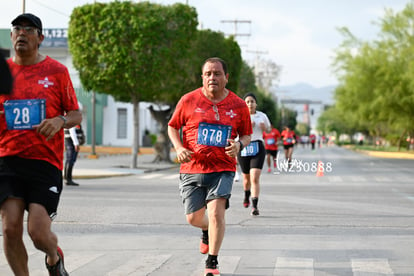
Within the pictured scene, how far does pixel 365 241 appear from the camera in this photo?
26.7ft

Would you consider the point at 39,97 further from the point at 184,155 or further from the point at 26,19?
the point at 184,155

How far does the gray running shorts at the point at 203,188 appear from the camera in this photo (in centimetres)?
607

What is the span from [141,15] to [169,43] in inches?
63.3

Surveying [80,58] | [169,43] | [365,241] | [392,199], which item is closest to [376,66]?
[169,43]

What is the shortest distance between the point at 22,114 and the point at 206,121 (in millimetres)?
1869

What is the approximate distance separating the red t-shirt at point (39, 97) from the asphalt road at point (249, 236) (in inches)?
67.2

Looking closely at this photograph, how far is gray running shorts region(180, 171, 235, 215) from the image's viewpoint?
19.9 ft

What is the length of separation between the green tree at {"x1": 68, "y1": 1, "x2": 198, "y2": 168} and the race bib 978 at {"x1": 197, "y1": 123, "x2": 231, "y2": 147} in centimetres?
1913

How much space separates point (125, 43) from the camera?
25.3 meters

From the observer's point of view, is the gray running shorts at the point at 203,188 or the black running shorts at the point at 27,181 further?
the gray running shorts at the point at 203,188

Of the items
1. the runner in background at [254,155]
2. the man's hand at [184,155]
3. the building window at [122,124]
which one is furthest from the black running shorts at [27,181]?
the building window at [122,124]

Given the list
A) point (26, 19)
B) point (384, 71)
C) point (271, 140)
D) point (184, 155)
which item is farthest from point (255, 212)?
point (384, 71)

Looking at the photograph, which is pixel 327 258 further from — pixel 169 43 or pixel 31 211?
pixel 169 43

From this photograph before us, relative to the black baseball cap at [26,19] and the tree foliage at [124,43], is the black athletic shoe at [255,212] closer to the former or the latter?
the black baseball cap at [26,19]
